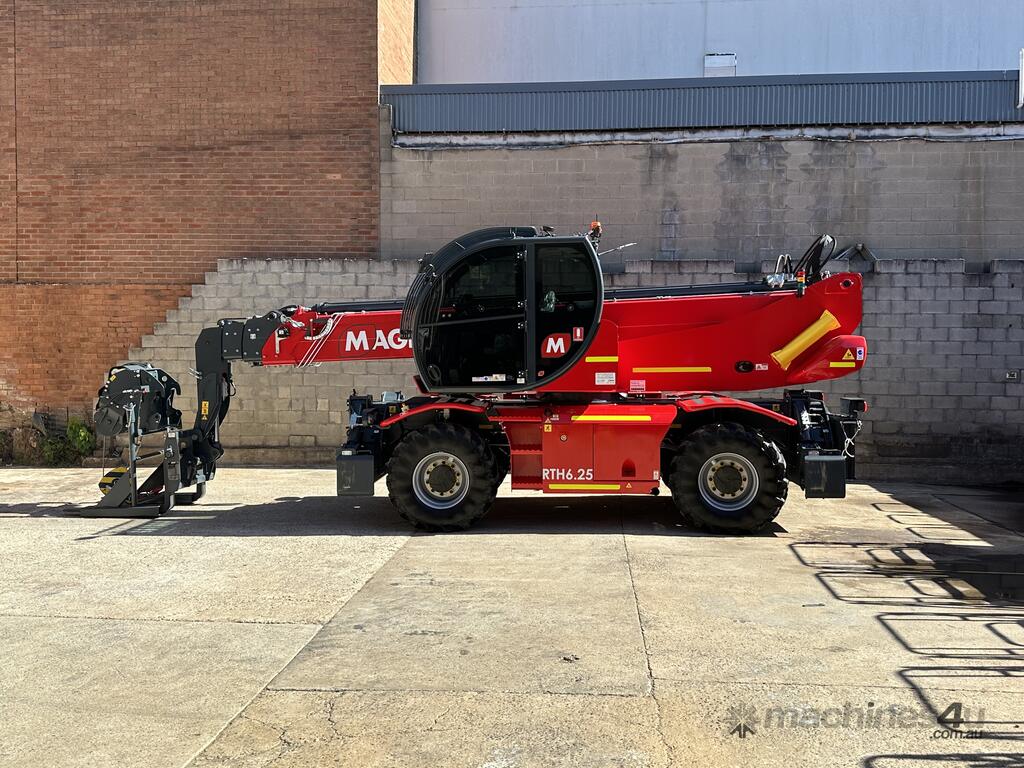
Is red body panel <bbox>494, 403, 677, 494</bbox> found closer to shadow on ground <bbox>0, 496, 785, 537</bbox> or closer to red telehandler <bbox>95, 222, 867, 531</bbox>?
red telehandler <bbox>95, 222, 867, 531</bbox>

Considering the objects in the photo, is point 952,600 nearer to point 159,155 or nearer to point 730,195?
point 730,195

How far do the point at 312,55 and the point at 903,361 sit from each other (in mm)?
10421

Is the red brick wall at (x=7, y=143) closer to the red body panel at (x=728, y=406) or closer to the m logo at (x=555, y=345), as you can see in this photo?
the m logo at (x=555, y=345)

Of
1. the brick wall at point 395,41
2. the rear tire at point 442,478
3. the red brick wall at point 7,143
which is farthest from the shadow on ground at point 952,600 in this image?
the red brick wall at point 7,143

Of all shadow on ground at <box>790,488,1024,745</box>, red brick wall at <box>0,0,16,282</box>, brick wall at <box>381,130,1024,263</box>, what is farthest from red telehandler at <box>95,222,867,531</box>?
red brick wall at <box>0,0,16,282</box>

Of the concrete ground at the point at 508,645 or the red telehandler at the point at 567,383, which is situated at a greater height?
the red telehandler at the point at 567,383

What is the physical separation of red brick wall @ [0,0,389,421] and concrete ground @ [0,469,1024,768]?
6212 mm

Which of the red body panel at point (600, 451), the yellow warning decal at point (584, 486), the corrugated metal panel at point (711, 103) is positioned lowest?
the yellow warning decal at point (584, 486)

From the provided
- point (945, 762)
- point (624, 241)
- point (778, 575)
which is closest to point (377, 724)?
point (945, 762)

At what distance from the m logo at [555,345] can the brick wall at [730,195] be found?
18.4ft

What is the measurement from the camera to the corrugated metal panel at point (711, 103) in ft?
45.5

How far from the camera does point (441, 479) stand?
9359 mm

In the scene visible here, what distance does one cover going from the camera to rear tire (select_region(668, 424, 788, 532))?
910 centimetres

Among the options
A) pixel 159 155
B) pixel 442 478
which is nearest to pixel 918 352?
pixel 442 478
